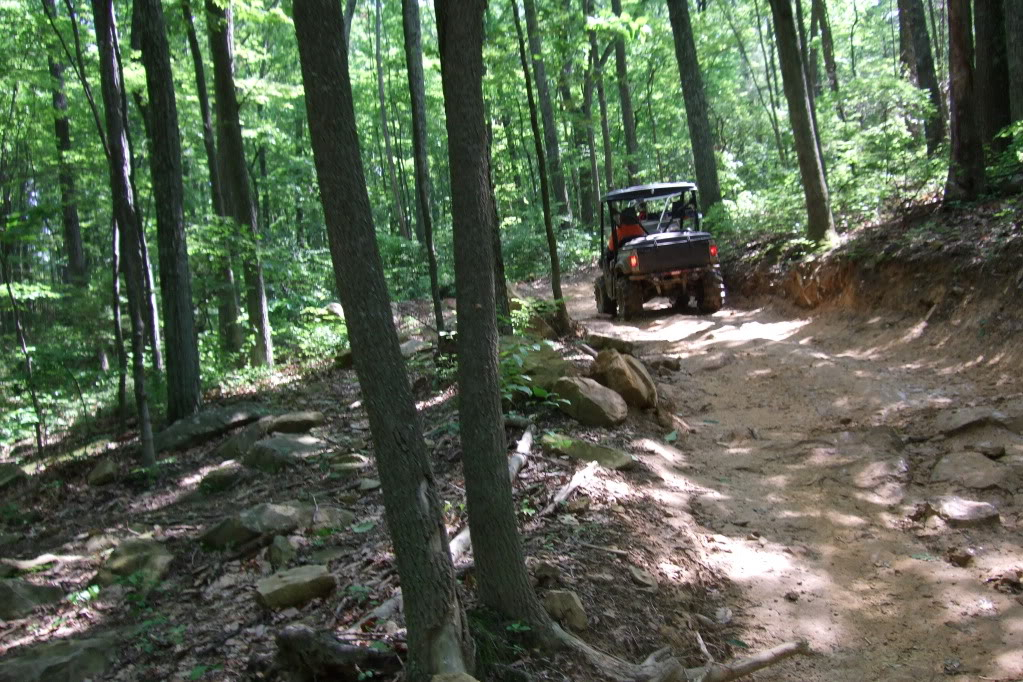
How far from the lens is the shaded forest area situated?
3180 millimetres

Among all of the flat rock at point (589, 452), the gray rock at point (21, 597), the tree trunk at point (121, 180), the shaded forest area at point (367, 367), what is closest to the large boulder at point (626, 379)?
the shaded forest area at point (367, 367)

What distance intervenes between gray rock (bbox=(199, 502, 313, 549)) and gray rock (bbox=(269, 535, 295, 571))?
23 centimetres

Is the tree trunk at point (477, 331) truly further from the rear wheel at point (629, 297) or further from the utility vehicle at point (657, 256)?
the rear wheel at point (629, 297)

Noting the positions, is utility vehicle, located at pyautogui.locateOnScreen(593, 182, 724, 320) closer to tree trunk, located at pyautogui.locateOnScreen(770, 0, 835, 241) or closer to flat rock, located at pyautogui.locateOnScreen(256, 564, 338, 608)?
tree trunk, located at pyautogui.locateOnScreen(770, 0, 835, 241)

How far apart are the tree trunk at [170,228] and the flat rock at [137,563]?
4674 mm

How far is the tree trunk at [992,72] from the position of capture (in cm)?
991

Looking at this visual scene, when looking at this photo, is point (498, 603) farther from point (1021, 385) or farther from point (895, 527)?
point (1021, 385)

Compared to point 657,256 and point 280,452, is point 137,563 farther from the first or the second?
point 657,256

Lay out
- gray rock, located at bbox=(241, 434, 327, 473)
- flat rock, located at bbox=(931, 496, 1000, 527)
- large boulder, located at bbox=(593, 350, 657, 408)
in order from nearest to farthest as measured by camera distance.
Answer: flat rock, located at bbox=(931, 496, 1000, 527) → large boulder, located at bbox=(593, 350, 657, 408) → gray rock, located at bbox=(241, 434, 327, 473)

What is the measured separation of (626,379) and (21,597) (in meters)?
5.28

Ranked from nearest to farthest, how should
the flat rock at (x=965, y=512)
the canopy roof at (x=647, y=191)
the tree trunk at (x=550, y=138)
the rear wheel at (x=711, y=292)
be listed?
the flat rock at (x=965, y=512), the rear wheel at (x=711, y=292), the canopy roof at (x=647, y=191), the tree trunk at (x=550, y=138)

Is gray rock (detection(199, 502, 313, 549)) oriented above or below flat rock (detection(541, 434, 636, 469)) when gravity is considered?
below

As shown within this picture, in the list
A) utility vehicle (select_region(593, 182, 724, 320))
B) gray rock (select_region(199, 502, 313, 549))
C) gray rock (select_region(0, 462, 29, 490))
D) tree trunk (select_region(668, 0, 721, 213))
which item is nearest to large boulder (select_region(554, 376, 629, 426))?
gray rock (select_region(199, 502, 313, 549))

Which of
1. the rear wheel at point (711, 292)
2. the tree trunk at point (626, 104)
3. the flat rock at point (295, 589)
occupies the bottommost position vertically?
the flat rock at point (295, 589)
